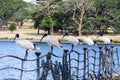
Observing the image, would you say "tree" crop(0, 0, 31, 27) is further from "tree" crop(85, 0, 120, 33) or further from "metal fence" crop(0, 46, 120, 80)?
"metal fence" crop(0, 46, 120, 80)

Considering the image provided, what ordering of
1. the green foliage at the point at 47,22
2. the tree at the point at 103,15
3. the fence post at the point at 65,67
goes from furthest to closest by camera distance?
the green foliage at the point at 47,22
the tree at the point at 103,15
the fence post at the point at 65,67

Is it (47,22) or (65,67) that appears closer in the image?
(65,67)

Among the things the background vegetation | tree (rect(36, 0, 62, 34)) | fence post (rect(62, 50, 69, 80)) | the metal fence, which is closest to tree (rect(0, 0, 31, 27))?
the background vegetation

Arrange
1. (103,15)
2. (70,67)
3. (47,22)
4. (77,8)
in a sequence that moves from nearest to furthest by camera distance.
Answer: (70,67) → (103,15) → (77,8) → (47,22)

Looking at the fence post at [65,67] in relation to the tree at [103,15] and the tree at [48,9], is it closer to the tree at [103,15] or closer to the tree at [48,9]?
the tree at [103,15]

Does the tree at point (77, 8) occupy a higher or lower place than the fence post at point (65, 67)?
higher

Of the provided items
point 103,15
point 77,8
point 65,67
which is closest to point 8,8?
point 77,8

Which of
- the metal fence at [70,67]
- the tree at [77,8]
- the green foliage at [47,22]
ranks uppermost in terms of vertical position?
the tree at [77,8]

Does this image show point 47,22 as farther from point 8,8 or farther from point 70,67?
point 70,67

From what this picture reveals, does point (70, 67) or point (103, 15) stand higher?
point (103, 15)

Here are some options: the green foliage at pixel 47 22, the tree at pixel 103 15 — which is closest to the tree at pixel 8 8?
the green foliage at pixel 47 22

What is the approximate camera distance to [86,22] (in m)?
59.2

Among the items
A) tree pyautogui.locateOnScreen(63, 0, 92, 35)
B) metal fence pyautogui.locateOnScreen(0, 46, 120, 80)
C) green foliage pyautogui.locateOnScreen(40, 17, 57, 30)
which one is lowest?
metal fence pyautogui.locateOnScreen(0, 46, 120, 80)

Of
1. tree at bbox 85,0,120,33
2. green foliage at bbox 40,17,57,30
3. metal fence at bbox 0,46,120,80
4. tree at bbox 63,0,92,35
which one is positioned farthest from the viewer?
green foliage at bbox 40,17,57,30
